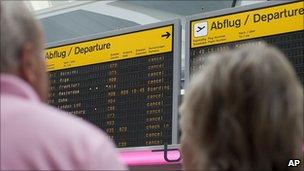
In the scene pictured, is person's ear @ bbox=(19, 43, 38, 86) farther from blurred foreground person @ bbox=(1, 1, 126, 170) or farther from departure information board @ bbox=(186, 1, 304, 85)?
departure information board @ bbox=(186, 1, 304, 85)

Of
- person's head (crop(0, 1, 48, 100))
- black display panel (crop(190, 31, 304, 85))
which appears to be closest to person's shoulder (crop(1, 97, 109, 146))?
person's head (crop(0, 1, 48, 100))

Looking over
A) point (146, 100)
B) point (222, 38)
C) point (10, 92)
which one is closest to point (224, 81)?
point (10, 92)

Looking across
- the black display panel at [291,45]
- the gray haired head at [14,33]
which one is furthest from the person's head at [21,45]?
the black display panel at [291,45]

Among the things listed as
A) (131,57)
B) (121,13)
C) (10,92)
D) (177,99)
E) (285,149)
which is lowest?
(285,149)

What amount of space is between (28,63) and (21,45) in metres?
0.04

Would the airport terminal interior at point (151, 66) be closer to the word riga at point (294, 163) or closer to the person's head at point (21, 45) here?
the word riga at point (294, 163)

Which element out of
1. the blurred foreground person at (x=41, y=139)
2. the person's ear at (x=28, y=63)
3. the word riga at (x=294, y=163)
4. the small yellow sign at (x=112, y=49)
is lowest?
the word riga at (x=294, y=163)

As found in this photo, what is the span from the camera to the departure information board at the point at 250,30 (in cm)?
275

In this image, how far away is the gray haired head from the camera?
106 centimetres

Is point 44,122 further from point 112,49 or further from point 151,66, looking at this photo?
point 112,49

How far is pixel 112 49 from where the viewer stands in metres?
3.37

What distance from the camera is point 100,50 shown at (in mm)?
3420

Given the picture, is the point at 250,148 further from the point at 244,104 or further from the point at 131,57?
the point at 131,57

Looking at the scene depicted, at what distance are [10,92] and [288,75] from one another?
21.3 inches
